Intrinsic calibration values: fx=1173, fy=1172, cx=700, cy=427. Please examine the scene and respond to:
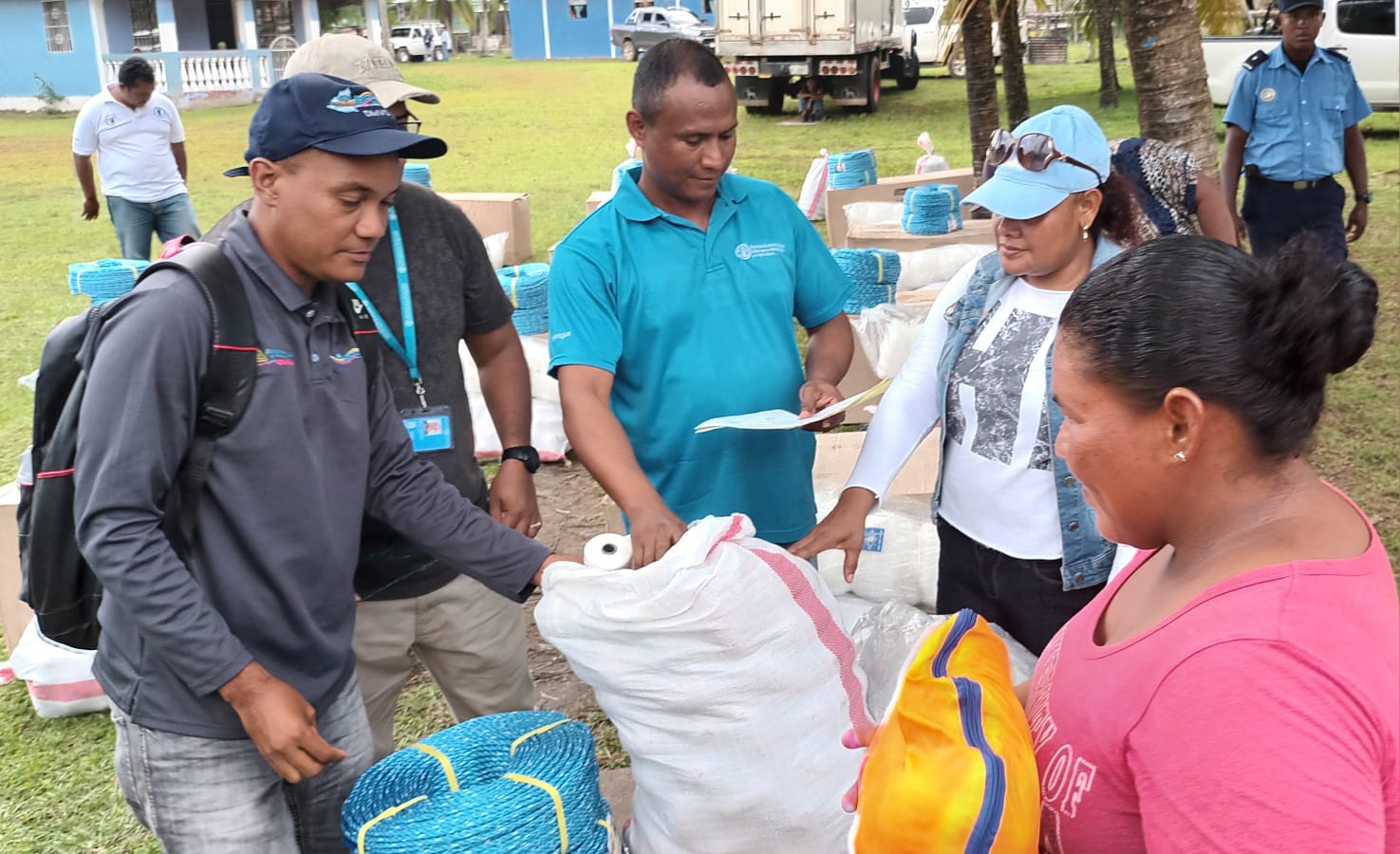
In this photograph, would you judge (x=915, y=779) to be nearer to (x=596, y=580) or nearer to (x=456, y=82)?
(x=596, y=580)

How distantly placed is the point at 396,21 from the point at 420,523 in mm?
57122

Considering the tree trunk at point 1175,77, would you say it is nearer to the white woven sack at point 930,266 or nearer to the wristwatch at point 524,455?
the white woven sack at point 930,266

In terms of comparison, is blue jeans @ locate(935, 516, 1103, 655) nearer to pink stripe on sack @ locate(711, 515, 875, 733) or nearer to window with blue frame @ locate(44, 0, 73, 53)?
pink stripe on sack @ locate(711, 515, 875, 733)

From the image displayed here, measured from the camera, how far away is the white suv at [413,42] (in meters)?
45.0

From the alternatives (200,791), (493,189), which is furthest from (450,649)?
(493,189)

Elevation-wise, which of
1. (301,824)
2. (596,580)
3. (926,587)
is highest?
(596,580)

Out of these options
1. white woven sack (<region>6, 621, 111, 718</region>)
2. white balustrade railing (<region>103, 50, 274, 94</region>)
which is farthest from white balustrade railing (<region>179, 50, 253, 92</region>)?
white woven sack (<region>6, 621, 111, 718</region>)

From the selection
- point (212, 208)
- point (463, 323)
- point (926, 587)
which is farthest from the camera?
point (212, 208)

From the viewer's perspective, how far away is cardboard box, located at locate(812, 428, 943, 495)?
4.25m

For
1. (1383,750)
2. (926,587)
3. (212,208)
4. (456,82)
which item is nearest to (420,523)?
(1383,750)

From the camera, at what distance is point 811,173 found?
29.9 feet

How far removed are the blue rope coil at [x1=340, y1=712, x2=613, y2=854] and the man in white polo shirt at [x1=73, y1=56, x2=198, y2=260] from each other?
8.18 m

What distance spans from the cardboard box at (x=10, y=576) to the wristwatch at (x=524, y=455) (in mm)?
1992

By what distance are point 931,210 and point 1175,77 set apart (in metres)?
2.03
